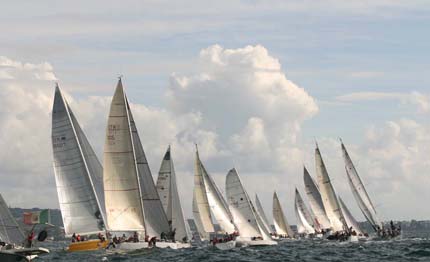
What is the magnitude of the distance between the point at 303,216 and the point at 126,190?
107 m

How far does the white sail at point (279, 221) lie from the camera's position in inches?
6580

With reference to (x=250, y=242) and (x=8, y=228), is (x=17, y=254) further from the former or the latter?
(x=250, y=242)

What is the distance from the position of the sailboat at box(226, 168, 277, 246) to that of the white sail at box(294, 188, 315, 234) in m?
77.2

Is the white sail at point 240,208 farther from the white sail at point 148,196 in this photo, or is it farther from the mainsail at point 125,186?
the mainsail at point 125,186

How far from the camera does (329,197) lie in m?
126

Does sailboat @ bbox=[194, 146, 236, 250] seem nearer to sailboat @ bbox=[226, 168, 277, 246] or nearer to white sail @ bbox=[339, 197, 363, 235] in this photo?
sailboat @ bbox=[226, 168, 277, 246]

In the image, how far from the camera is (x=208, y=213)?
106 meters

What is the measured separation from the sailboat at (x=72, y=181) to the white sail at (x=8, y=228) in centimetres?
2284

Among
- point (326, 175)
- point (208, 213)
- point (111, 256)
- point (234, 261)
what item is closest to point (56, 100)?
point (111, 256)

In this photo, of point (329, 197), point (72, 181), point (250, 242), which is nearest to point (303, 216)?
point (329, 197)

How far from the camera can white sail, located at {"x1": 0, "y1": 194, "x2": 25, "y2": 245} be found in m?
56.4

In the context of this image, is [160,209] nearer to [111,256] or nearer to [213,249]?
[111,256]

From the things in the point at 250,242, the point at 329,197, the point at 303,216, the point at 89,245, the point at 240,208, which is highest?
the point at 303,216

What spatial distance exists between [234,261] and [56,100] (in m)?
22.1
